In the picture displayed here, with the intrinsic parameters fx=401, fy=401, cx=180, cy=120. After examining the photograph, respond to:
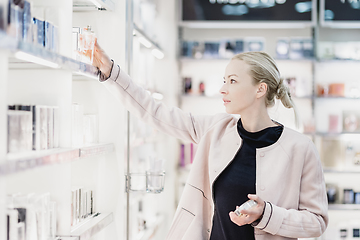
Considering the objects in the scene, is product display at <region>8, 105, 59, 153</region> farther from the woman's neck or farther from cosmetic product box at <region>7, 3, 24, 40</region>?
the woman's neck

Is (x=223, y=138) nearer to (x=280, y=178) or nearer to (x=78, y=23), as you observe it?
(x=280, y=178)

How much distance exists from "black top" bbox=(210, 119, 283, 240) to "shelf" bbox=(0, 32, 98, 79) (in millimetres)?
725

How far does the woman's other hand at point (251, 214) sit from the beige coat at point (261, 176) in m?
0.04

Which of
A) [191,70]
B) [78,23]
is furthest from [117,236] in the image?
[191,70]

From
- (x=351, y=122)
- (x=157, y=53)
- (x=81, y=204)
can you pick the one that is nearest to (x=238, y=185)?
(x=81, y=204)

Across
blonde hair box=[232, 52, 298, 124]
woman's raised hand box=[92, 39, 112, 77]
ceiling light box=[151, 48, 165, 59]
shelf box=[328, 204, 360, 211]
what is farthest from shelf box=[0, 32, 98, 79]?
shelf box=[328, 204, 360, 211]

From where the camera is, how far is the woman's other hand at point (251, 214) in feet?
5.04

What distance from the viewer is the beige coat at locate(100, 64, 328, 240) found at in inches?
65.9

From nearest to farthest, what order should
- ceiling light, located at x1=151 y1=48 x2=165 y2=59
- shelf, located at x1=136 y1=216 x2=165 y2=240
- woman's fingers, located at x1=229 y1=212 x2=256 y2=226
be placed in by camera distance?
woman's fingers, located at x1=229 y1=212 x2=256 y2=226
shelf, located at x1=136 y1=216 x2=165 y2=240
ceiling light, located at x1=151 y1=48 x2=165 y2=59

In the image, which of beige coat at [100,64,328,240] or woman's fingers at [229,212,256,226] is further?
beige coat at [100,64,328,240]

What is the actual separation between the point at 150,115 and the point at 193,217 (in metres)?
0.51

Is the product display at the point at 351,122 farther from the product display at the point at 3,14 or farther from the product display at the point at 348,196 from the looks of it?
the product display at the point at 3,14

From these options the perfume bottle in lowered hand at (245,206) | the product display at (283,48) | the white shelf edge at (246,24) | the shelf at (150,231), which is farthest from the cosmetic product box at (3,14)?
the product display at (283,48)

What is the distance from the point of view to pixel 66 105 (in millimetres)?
1666
